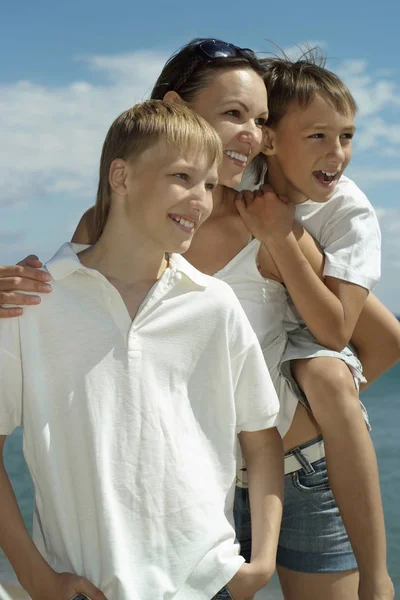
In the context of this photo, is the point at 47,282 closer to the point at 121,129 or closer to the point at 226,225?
the point at 121,129

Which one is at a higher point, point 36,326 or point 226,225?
point 226,225

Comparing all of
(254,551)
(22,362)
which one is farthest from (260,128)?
(254,551)

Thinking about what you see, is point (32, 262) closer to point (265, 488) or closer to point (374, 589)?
point (265, 488)

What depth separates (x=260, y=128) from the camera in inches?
111

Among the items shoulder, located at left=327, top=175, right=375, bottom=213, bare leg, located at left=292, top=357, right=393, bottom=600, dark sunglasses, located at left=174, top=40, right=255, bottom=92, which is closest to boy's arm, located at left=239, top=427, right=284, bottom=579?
bare leg, located at left=292, top=357, right=393, bottom=600

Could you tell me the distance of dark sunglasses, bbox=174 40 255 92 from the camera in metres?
2.78

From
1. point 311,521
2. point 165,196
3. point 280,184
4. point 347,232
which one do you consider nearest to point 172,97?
point 280,184

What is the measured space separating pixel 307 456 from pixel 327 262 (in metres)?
0.69

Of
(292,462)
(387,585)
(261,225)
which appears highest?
(261,225)

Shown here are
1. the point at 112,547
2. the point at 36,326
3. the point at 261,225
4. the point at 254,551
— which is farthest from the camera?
the point at 261,225

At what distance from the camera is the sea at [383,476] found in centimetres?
788

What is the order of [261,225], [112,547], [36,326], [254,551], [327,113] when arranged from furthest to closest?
[327,113] < [261,225] < [254,551] < [36,326] < [112,547]

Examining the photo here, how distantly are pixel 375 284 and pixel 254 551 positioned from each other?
1.11 metres

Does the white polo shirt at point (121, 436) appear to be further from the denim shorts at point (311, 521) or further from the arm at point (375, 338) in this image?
the arm at point (375, 338)
